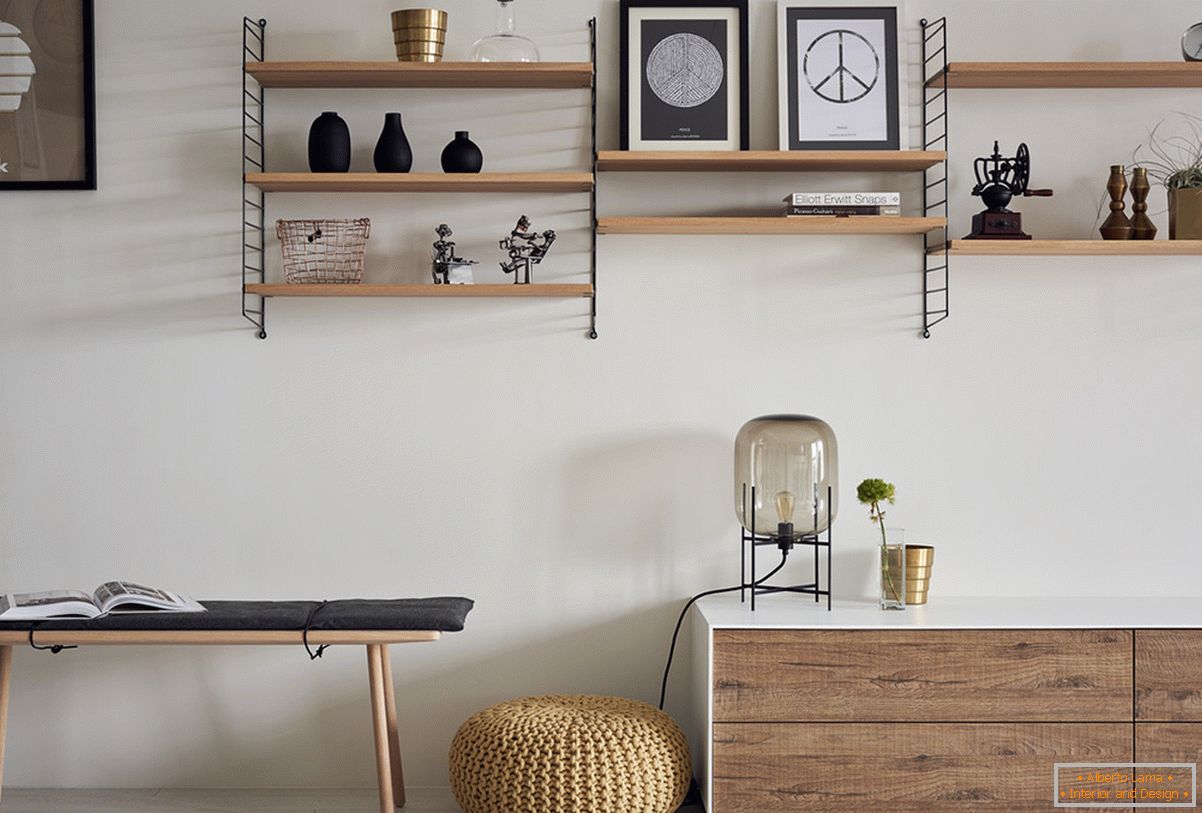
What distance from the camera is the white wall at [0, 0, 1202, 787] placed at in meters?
3.16

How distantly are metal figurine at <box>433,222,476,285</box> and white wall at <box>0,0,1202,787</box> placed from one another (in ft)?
0.39

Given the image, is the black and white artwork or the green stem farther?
the black and white artwork

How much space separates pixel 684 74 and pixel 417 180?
0.77 metres

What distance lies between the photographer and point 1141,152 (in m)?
3.20

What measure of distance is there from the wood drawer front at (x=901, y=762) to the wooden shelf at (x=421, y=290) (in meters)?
1.17

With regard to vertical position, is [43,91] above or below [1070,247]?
above

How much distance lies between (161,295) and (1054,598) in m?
2.55

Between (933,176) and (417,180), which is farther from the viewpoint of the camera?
(933,176)

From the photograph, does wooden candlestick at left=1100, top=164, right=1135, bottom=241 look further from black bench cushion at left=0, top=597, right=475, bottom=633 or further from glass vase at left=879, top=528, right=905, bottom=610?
black bench cushion at left=0, top=597, right=475, bottom=633

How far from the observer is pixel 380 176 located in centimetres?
297

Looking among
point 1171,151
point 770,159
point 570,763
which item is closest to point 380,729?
point 570,763

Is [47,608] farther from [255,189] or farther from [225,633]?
[255,189]

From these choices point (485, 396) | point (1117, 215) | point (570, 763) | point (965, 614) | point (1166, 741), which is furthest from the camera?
point (485, 396)

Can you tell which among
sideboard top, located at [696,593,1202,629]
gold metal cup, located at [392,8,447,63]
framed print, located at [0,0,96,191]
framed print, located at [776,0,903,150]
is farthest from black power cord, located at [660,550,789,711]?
framed print, located at [0,0,96,191]
